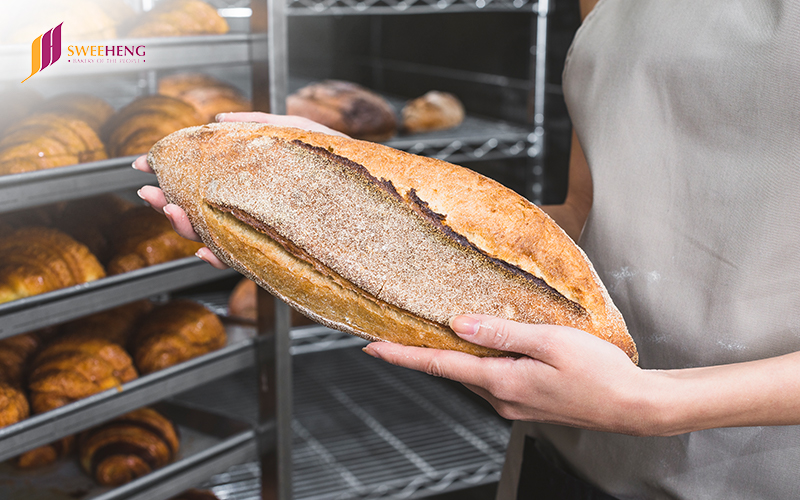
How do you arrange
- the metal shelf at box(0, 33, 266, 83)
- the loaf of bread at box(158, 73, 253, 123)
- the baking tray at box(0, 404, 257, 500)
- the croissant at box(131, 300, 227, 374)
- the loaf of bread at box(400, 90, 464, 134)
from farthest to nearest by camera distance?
the loaf of bread at box(400, 90, 464, 134), the loaf of bread at box(158, 73, 253, 123), the croissant at box(131, 300, 227, 374), the baking tray at box(0, 404, 257, 500), the metal shelf at box(0, 33, 266, 83)

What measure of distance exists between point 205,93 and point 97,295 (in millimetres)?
761

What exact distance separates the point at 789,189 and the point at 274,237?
545 millimetres

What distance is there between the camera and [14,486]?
1119 millimetres

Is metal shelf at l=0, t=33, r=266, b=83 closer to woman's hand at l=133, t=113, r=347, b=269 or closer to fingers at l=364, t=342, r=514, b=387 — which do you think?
woman's hand at l=133, t=113, r=347, b=269

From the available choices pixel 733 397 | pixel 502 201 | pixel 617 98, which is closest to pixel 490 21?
pixel 617 98

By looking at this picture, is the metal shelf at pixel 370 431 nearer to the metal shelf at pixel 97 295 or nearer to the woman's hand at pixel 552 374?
the metal shelf at pixel 97 295

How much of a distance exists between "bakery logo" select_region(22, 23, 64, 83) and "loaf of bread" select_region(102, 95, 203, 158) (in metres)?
0.20

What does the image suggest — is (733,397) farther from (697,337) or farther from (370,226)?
(370,226)

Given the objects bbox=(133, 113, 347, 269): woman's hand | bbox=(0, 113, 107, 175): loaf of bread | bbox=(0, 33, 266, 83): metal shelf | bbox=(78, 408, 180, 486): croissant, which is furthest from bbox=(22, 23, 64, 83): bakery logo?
bbox=(78, 408, 180, 486): croissant

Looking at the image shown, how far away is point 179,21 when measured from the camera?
120cm

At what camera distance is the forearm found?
0.57m

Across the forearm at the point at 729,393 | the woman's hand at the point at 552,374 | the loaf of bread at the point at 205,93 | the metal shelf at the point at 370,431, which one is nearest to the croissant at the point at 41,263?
the loaf of bread at the point at 205,93

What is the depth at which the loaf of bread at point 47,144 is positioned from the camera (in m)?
0.99

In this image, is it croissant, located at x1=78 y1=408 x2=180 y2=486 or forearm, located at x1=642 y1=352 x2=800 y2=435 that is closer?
forearm, located at x1=642 y1=352 x2=800 y2=435
